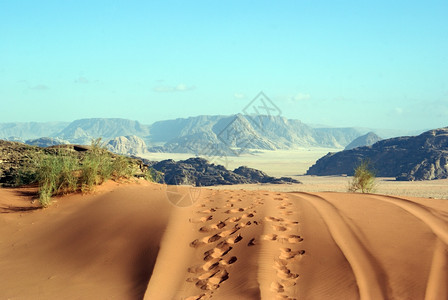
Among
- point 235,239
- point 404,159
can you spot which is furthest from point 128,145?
point 235,239

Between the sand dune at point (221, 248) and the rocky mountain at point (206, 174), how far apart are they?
85.4 feet

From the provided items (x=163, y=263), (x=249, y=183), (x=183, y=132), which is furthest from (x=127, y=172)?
(x=183, y=132)

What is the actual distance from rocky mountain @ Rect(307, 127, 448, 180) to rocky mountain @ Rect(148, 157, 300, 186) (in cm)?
1160

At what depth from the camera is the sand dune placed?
4.75 meters


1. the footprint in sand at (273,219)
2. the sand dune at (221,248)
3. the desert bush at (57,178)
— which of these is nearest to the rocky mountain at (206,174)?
the desert bush at (57,178)

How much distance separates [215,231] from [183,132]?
16866 centimetres

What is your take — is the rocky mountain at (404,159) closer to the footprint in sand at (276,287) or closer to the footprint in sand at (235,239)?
the footprint in sand at (235,239)

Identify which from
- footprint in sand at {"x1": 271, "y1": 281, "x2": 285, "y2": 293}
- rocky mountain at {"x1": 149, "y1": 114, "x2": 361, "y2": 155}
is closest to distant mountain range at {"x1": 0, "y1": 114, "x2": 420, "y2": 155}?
rocky mountain at {"x1": 149, "y1": 114, "x2": 361, "y2": 155}

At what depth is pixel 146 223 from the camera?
20.7ft

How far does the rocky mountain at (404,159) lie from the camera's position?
143ft

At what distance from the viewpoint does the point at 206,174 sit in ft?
128

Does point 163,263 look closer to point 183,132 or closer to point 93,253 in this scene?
point 93,253

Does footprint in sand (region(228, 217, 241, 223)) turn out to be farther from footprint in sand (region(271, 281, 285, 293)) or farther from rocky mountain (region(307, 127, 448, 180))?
rocky mountain (region(307, 127, 448, 180))

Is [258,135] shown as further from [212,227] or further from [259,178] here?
[212,227]
